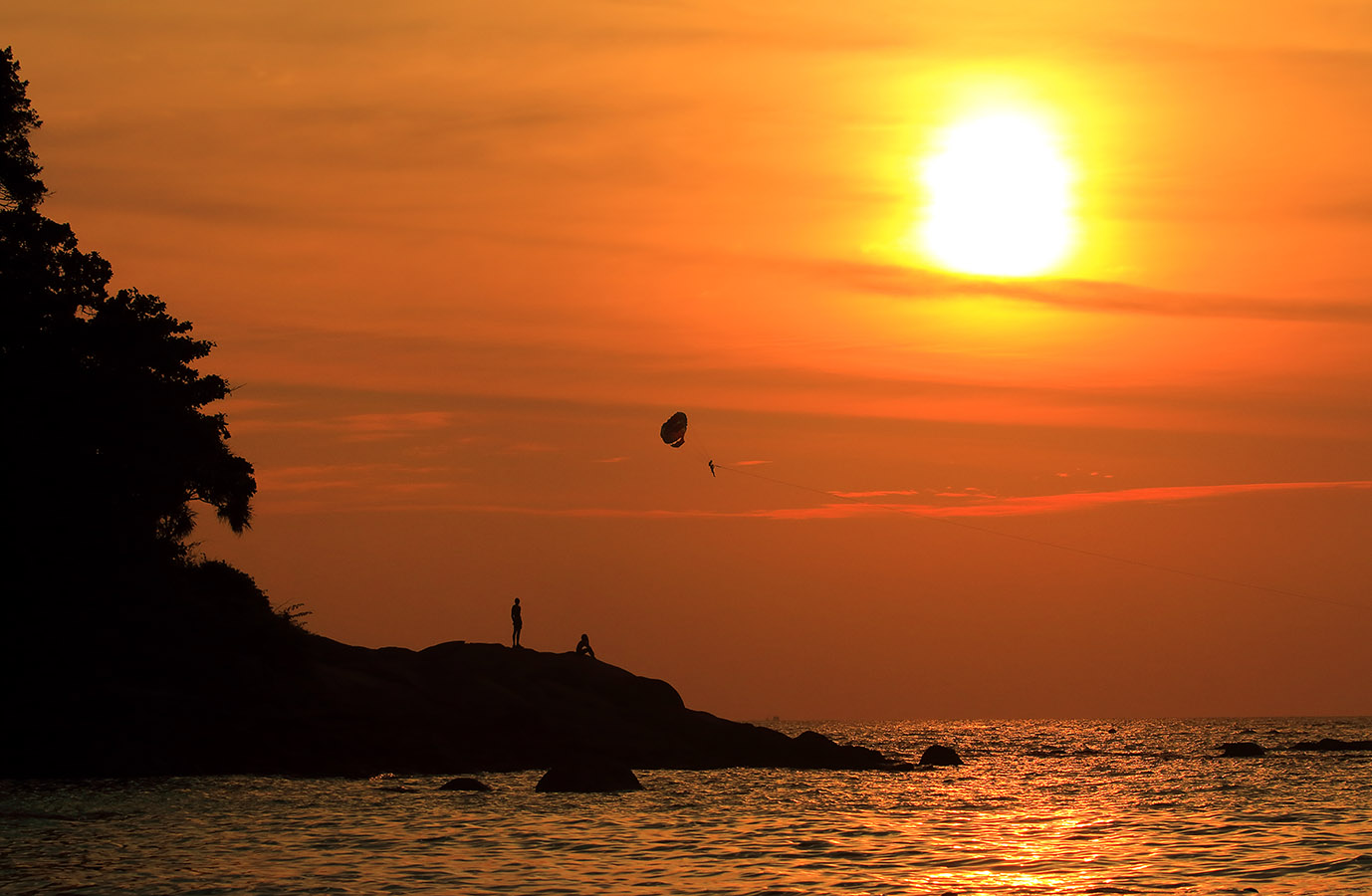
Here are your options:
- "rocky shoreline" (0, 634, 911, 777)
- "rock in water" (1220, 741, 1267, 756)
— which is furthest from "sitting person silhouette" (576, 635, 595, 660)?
"rock in water" (1220, 741, 1267, 756)

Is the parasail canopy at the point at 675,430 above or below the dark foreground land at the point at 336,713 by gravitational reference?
above

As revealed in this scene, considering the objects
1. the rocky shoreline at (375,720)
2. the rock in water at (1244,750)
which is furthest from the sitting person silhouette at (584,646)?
the rock in water at (1244,750)

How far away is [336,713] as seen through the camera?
52.6 metres

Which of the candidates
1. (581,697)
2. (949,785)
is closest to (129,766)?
(581,697)

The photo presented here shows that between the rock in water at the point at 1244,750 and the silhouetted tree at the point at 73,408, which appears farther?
the rock in water at the point at 1244,750

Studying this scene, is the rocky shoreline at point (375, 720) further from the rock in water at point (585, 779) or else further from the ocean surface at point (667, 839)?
the rock in water at point (585, 779)

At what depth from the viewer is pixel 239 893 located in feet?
79.5

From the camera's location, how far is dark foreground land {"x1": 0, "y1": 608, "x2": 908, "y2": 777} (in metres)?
47.0

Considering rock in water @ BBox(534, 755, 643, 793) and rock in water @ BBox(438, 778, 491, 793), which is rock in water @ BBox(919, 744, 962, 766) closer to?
rock in water @ BBox(534, 755, 643, 793)

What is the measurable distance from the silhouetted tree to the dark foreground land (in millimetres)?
3833

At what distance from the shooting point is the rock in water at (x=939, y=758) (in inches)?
3039

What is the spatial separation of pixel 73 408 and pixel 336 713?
1491 centimetres

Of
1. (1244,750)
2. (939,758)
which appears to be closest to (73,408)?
(939,758)

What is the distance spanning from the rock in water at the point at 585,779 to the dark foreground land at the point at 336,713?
8.38 m
